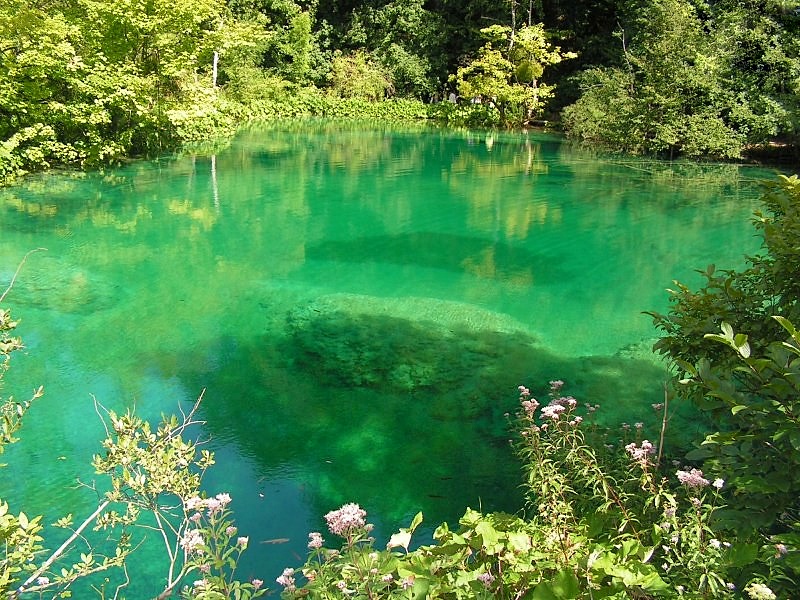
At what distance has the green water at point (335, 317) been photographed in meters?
4.44

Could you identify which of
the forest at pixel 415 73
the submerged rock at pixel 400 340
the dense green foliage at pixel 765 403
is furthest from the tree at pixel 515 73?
the dense green foliage at pixel 765 403

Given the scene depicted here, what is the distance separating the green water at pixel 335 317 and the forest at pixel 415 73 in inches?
63.5

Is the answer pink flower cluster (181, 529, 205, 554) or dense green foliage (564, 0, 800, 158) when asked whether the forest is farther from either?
pink flower cluster (181, 529, 205, 554)

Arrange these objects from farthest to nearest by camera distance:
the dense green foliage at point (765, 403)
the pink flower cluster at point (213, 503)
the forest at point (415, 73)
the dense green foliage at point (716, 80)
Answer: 1. the dense green foliage at point (716, 80)
2. the forest at point (415, 73)
3. the pink flower cluster at point (213, 503)
4. the dense green foliage at point (765, 403)

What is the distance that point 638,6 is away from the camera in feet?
79.5

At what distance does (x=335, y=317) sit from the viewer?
7121 mm

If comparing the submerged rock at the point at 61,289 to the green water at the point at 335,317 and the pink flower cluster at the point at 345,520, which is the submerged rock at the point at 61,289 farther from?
the pink flower cluster at the point at 345,520

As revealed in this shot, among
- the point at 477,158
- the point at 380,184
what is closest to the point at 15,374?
the point at 380,184

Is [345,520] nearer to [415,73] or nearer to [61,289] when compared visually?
[61,289]

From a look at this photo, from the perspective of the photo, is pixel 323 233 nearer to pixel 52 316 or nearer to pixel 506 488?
pixel 52 316

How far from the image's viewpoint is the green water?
4441 millimetres

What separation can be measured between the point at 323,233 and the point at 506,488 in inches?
272

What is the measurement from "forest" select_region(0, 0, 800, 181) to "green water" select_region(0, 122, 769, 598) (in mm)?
1614

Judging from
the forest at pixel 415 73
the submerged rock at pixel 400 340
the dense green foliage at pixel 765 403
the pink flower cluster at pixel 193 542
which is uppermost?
the forest at pixel 415 73
